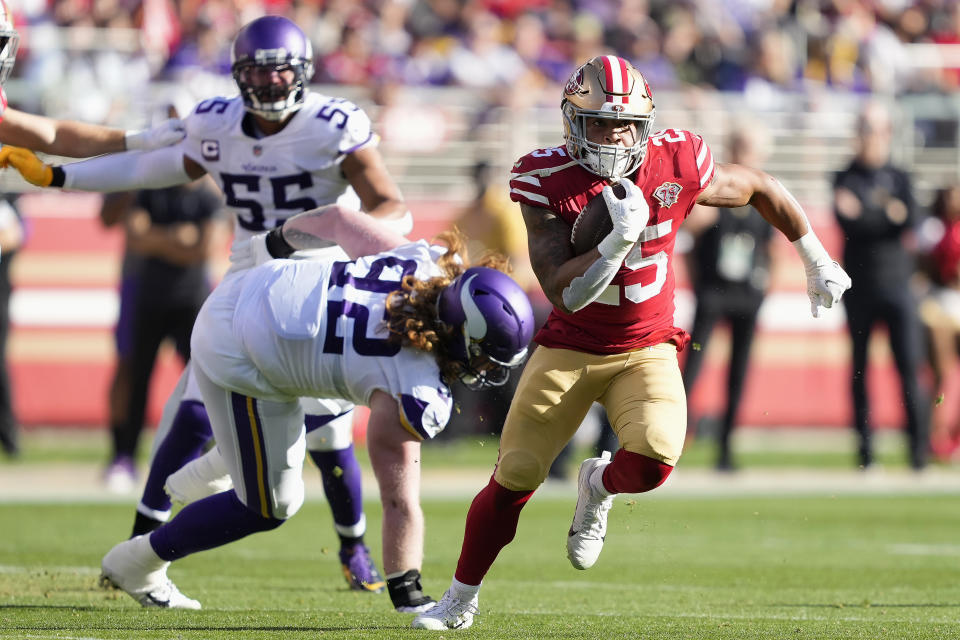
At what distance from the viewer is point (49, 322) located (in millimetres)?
11844

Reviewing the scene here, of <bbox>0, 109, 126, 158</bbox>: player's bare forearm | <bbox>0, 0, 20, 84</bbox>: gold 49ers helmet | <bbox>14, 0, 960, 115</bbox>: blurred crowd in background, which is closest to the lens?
<bbox>0, 0, 20, 84</bbox>: gold 49ers helmet

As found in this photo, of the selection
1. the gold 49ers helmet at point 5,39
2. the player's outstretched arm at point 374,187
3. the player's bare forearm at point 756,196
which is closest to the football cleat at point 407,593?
the player's outstretched arm at point 374,187

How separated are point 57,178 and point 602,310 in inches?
80.4

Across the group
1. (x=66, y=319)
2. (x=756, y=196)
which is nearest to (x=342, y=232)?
(x=756, y=196)

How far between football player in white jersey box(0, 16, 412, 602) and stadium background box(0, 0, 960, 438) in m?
4.98

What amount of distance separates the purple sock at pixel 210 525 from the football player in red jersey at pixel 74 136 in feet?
5.12

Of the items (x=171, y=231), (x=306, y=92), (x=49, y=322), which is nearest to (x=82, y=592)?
(x=306, y=92)

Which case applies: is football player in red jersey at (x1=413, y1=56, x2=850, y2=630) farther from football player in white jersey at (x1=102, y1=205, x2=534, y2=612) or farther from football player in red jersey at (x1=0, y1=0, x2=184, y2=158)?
football player in red jersey at (x1=0, y1=0, x2=184, y2=158)

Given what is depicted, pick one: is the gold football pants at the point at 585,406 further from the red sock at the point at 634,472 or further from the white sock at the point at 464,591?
the white sock at the point at 464,591

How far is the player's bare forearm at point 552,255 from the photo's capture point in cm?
448

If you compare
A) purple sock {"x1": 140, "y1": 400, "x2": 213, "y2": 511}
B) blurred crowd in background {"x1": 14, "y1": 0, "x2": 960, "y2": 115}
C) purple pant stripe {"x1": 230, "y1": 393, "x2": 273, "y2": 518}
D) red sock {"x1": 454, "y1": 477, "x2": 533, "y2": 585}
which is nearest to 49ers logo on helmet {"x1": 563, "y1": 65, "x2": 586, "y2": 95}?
red sock {"x1": 454, "y1": 477, "x2": 533, "y2": 585}

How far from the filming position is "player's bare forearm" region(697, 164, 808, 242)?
4926 millimetres

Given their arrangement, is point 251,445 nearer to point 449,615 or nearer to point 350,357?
point 350,357

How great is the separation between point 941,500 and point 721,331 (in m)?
3.50
